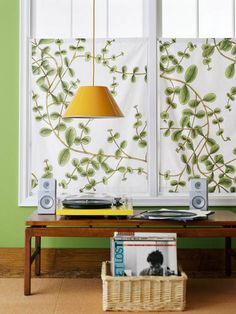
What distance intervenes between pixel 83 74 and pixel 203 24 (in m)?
1.02

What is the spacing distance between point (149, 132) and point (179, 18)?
927mm

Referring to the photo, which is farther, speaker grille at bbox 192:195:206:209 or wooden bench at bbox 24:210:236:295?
speaker grille at bbox 192:195:206:209

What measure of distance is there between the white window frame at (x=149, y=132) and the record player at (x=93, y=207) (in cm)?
52

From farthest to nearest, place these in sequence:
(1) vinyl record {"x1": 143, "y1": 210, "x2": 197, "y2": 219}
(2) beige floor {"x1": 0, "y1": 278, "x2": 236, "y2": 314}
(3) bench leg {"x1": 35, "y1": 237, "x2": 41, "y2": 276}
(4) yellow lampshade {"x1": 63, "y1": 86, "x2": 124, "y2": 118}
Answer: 1. (3) bench leg {"x1": 35, "y1": 237, "x2": 41, "y2": 276}
2. (1) vinyl record {"x1": 143, "y1": 210, "x2": 197, "y2": 219}
3. (4) yellow lampshade {"x1": 63, "y1": 86, "x2": 124, "y2": 118}
4. (2) beige floor {"x1": 0, "y1": 278, "x2": 236, "y2": 314}

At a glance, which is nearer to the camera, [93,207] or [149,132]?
[93,207]

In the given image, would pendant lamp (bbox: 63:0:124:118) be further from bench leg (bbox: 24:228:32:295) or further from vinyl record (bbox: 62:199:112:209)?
bench leg (bbox: 24:228:32:295)

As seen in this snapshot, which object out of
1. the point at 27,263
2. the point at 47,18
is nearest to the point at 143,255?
the point at 27,263

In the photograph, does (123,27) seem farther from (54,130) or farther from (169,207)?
(169,207)

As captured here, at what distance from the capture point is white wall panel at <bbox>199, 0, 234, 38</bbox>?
4.98 meters

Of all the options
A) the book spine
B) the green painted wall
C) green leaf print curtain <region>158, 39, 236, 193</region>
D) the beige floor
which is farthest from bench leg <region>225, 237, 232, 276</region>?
the green painted wall

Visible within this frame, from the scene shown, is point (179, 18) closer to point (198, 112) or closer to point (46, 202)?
point (198, 112)

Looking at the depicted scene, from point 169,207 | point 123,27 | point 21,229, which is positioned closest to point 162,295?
point 169,207

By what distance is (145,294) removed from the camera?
3.90m

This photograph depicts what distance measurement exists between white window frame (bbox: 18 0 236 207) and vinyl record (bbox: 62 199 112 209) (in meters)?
0.59
